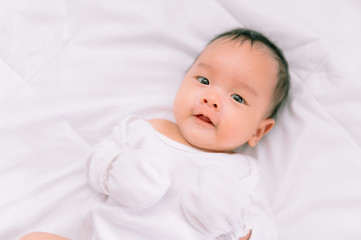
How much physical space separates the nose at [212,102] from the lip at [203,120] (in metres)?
0.04

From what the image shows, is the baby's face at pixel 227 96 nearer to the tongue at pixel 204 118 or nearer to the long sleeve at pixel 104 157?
the tongue at pixel 204 118

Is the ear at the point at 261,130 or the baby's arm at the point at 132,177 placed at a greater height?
the ear at the point at 261,130

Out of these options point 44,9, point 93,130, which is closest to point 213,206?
point 93,130

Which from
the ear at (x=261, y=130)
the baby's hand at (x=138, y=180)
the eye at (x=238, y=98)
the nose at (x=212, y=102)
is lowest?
the baby's hand at (x=138, y=180)

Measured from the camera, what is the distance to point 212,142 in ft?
3.90

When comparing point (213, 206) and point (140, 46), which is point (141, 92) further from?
point (213, 206)

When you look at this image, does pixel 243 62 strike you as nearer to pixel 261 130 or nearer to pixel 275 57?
pixel 275 57

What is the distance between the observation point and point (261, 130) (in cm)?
130

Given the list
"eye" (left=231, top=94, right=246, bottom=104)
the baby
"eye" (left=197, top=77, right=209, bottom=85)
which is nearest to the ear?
the baby

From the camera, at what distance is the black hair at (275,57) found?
1.26m

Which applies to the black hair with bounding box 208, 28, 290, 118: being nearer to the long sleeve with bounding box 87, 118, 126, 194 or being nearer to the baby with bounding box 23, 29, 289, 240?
the baby with bounding box 23, 29, 289, 240

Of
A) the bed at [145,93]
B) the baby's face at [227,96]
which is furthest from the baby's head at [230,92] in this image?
the bed at [145,93]

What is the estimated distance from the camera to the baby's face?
1.18 meters

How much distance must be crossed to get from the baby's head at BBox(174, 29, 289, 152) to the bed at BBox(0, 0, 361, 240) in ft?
0.40
